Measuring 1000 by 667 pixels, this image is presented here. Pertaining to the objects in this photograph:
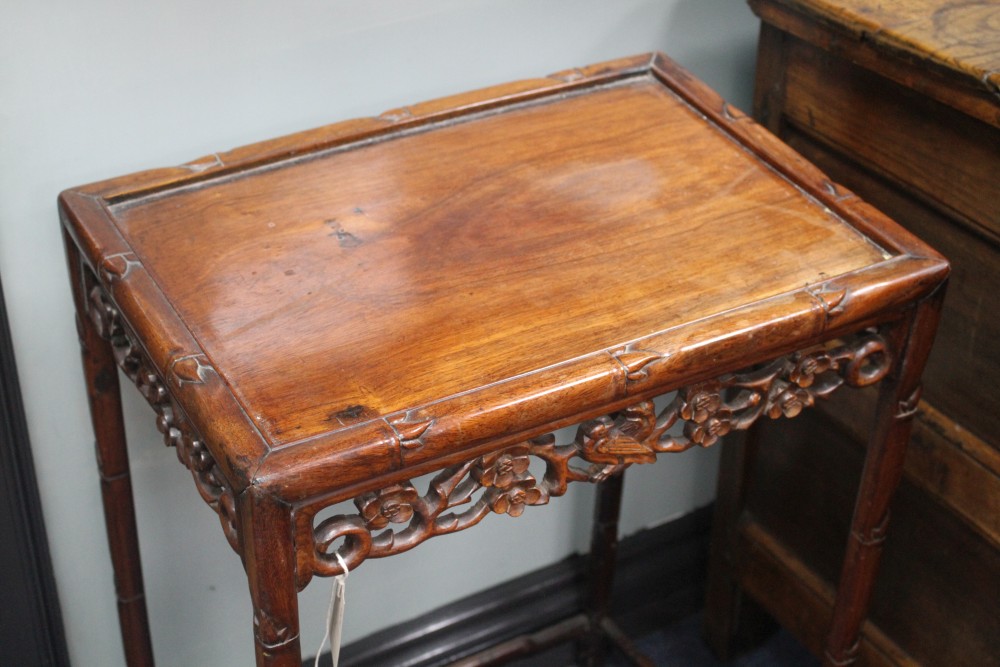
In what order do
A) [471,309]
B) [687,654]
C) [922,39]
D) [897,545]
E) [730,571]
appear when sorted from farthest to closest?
[687,654], [730,571], [897,545], [922,39], [471,309]

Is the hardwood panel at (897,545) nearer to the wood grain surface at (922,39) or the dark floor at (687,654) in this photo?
the dark floor at (687,654)

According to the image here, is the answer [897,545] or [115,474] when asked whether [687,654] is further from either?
[115,474]

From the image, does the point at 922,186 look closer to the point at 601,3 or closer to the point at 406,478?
the point at 601,3

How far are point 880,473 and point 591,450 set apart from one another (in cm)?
31

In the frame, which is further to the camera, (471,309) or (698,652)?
(698,652)

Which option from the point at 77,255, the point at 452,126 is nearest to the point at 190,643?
the point at 77,255

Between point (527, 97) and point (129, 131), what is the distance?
14.4 inches

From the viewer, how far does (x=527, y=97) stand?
114cm

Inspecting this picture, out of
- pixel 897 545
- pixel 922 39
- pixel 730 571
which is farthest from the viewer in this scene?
pixel 730 571

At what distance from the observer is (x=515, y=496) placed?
0.86 meters

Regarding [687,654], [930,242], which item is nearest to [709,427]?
[930,242]

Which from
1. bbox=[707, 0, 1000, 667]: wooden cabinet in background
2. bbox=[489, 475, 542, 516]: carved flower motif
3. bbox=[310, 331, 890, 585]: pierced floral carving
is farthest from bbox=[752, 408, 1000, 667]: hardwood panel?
bbox=[489, 475, 542, 516]: carved flower motif

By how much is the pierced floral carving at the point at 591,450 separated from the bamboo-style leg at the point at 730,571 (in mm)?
478

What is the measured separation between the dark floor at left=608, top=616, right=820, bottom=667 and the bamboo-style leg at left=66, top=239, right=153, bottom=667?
0.67 metres
